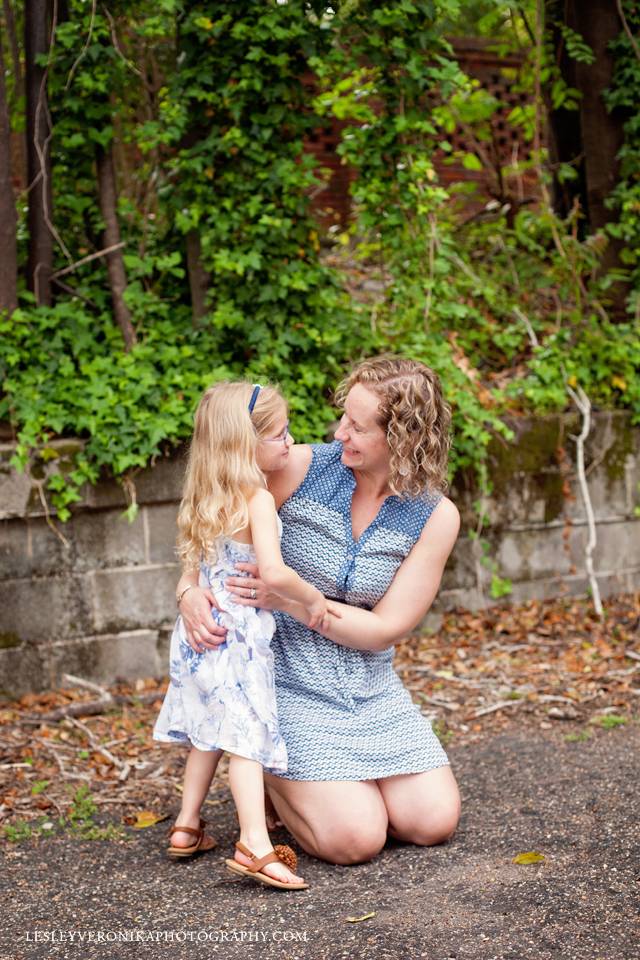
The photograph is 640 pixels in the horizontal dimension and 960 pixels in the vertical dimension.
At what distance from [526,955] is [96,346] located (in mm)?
3612

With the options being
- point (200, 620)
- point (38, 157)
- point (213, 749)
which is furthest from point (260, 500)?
point (38, 157)

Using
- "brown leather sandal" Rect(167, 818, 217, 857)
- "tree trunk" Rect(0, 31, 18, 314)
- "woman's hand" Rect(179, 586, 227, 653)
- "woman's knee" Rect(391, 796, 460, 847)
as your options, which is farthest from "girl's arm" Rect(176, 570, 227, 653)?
"tree trunk" Rect(0, 31, 18, 314)

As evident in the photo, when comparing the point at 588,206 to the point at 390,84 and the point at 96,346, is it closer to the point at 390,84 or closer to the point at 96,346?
the point at 390,84

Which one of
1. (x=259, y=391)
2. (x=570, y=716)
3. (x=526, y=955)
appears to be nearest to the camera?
(x=526, y=955)

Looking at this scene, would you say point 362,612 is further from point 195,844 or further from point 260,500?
point 195,844

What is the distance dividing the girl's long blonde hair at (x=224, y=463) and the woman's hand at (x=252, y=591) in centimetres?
12

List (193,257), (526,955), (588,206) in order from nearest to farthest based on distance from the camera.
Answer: (526,955) < (193,257) < (588,206)

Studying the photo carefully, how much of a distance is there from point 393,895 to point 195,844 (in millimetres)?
661

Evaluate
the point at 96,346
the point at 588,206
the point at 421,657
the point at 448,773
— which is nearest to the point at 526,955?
the point at 448,773

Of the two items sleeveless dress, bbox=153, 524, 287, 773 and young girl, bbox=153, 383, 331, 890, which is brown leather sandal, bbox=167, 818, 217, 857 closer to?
young girl, bbox=153, 383, 331, 890

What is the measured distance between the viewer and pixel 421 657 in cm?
519

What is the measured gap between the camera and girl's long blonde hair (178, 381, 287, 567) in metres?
3.06

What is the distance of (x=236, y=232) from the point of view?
5301mm

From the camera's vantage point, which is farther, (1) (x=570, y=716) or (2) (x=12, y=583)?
(2) (x=12, y=583)
